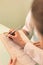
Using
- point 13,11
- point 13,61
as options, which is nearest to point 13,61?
point 13,61

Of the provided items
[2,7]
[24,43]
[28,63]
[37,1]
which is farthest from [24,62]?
[2,7]

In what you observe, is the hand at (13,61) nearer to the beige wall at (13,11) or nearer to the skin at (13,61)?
the skin at (13,61)

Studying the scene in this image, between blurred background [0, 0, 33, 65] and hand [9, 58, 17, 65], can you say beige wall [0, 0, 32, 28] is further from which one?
hand [9, 58, 17, 65]

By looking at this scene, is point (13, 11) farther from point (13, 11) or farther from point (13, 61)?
point (13, 61)

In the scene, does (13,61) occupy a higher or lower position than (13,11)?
lower

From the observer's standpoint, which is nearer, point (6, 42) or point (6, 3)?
point (6, 42)

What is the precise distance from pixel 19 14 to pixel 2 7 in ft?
0.94

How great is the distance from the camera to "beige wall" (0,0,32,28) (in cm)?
209

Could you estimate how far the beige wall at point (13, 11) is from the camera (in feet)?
6.86

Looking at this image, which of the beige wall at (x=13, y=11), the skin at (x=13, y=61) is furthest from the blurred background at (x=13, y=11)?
the skin at (x=13, y=61)

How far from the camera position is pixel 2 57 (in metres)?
1.07

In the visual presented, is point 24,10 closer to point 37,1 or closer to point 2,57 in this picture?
point 2,57

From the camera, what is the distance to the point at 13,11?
2164 millimetres

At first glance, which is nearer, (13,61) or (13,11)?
(13,61)
